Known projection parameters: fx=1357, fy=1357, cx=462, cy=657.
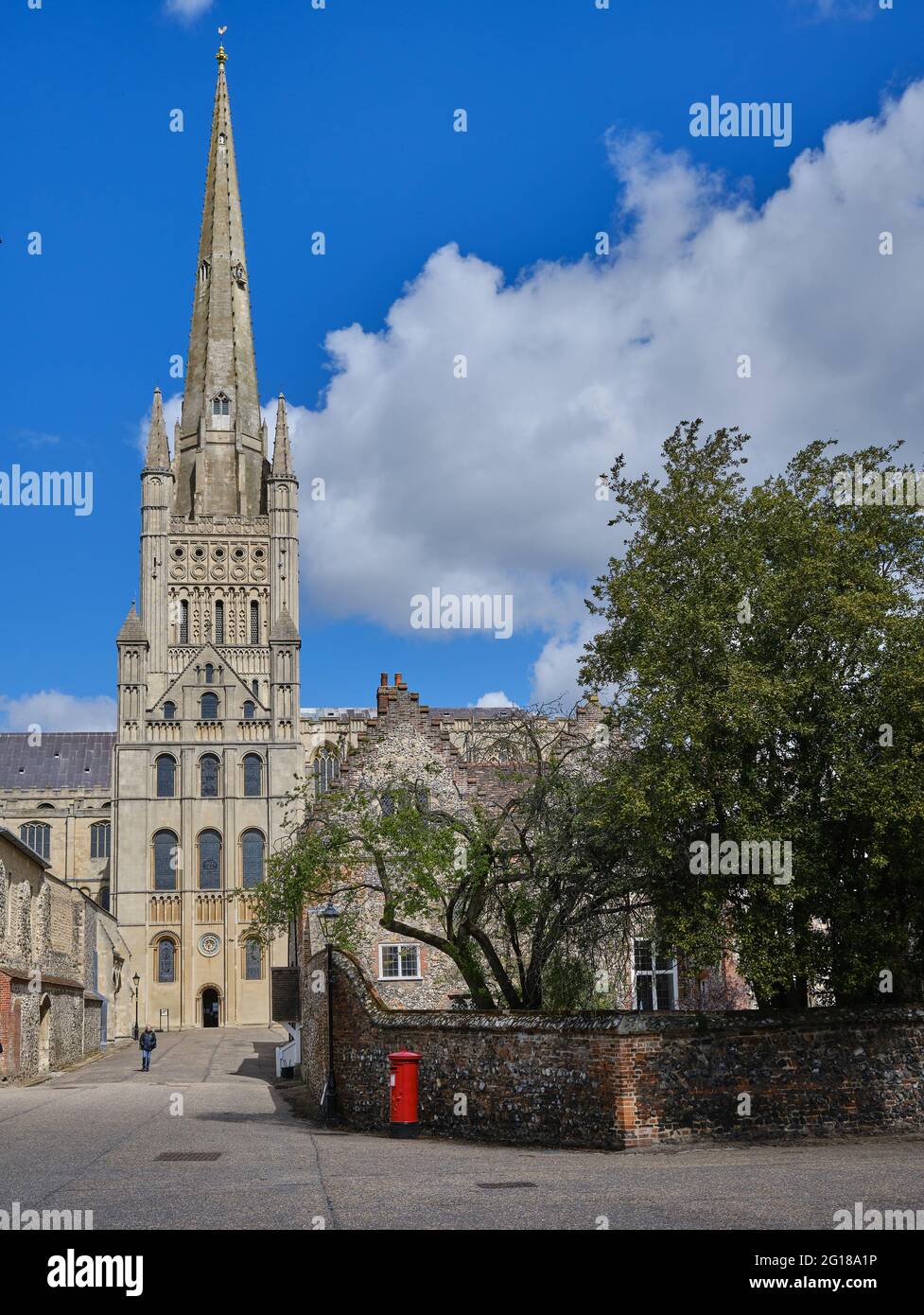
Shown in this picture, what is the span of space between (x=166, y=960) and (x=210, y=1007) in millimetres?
4068

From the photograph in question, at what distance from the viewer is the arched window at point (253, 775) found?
3447 inches

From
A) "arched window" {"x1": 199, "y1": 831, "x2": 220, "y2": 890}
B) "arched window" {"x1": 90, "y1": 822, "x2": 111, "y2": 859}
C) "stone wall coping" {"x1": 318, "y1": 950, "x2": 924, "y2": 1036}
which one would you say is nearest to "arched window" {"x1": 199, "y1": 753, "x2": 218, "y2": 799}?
"arched window" {"x1": 199, "y1": 831, "x2": 220, "y2": 890}

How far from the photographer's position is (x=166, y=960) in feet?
280

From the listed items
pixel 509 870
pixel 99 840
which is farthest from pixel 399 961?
pixel 99 840

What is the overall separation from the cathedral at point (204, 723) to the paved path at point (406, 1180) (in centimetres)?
5077

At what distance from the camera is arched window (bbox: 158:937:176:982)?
8506 cm

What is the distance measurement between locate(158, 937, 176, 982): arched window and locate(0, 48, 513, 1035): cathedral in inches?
4.9

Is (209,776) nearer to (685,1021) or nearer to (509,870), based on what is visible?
(509,870)

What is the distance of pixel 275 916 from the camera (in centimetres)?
2459

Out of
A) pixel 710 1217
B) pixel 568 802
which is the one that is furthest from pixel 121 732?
pixel 710 1217

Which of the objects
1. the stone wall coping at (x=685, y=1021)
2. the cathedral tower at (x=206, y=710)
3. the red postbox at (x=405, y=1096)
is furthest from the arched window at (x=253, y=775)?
the stone wall coping at (x=685, y=1021)

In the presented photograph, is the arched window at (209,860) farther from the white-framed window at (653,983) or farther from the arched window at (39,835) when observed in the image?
the white-framed window at (653,983)
